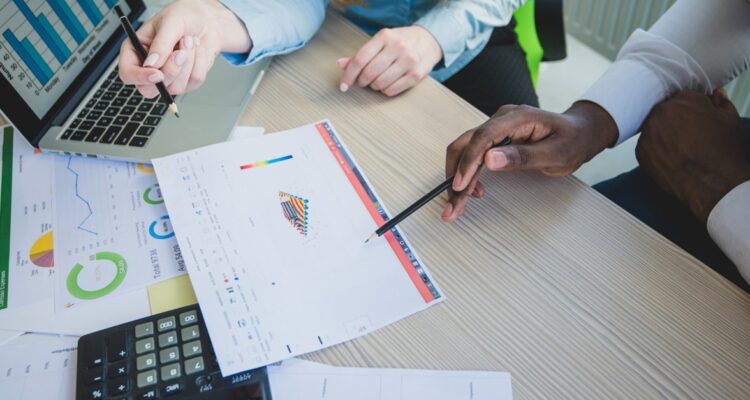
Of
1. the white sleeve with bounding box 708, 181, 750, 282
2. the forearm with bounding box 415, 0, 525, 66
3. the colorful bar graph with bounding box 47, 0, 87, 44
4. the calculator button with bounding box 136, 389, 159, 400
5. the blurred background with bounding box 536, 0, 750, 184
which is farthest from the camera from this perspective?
the blurred background with bounding box 536, 0, 750, 184

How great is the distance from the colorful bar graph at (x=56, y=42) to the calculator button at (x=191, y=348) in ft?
1.41

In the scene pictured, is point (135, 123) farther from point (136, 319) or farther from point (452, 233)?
point (452, 233)

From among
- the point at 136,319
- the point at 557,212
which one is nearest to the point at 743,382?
the point at 557,212

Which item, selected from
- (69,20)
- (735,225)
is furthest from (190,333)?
(735,225)

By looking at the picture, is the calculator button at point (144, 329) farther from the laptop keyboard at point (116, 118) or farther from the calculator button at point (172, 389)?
the laptop keyboard at point (116, 118)

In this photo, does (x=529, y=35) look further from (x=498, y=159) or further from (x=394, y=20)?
(x=498, y=159)

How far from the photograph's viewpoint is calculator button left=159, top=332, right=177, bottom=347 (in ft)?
1.57

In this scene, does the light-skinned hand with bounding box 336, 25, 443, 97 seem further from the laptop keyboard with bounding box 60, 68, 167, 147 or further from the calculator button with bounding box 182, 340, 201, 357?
the calculator button with bounding box 182, 340, 201, 357

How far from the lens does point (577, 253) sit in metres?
0.56

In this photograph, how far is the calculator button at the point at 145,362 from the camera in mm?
466

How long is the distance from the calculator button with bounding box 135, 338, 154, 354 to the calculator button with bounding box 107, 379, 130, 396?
0.09ft

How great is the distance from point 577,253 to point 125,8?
712 mm

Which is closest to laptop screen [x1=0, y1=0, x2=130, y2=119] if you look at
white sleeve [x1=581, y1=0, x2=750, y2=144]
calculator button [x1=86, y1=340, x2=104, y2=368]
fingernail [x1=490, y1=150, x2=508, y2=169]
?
calculator button [x1=86, y1=340, x2=104, y2=368]

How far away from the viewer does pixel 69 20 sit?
0.68 metres
